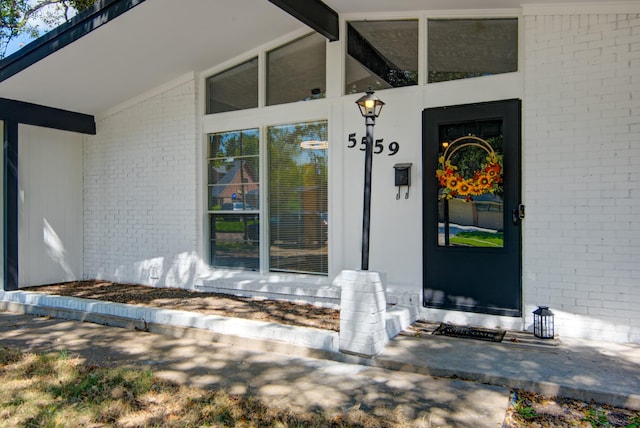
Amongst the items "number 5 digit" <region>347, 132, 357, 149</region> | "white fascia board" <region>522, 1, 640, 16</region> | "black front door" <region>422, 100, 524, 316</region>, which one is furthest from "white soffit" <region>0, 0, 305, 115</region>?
"white fascia board" <region>522, 1, 640, 16</region>

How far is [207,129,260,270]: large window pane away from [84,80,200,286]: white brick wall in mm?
268

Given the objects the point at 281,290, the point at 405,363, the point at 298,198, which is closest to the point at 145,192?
the point at 298,198

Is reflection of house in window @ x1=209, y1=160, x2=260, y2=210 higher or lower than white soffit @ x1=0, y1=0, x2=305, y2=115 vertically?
lower

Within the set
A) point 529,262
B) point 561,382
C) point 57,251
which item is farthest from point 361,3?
point 57,251

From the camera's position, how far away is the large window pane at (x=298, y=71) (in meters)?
5.52

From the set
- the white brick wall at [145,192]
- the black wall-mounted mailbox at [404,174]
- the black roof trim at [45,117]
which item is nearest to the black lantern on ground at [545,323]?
the black wall-mounted mailbox at [404,174]

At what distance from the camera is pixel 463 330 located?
4309mm

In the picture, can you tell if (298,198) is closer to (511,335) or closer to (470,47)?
(470,47)

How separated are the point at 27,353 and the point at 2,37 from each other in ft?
39.0

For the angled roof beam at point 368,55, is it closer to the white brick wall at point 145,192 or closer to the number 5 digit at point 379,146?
the number 5 digit at point 379,146

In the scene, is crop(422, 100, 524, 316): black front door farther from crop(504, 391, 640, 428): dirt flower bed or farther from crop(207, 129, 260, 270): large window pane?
crop(207, 129, 260, 270): large window pane

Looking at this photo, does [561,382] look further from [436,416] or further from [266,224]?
[266,224]

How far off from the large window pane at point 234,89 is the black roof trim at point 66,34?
5.92 feet

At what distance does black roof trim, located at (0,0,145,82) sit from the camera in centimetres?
471
